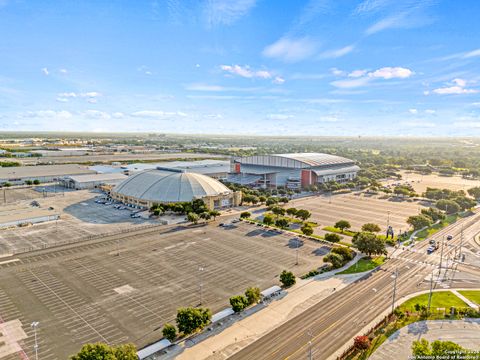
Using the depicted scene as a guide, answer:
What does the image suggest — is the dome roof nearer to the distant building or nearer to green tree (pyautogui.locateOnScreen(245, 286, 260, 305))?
the distant building

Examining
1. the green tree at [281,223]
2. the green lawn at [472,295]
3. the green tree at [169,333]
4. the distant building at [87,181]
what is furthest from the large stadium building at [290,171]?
the green tree at [169,333]

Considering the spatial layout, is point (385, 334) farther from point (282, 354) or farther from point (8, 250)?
point (8, 250)


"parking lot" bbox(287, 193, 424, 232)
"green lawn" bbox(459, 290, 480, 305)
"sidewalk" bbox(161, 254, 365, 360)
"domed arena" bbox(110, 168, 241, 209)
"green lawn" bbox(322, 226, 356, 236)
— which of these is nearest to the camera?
"sidewalk" bbox(161, 254, 365, 360)

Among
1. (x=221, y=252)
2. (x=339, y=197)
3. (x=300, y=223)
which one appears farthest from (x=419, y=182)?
(x=221, y=252)

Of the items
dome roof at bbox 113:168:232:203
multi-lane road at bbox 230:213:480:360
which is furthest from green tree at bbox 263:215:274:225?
multi-lane road at bbox 230:213:480:360

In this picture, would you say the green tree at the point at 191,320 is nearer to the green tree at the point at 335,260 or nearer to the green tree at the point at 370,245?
the green tree at the point at 335,260
